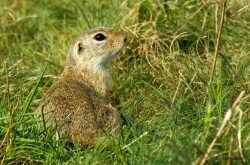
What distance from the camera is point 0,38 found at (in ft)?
26.0

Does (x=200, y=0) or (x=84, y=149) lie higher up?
(x=200, y=0)

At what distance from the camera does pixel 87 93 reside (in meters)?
5.79

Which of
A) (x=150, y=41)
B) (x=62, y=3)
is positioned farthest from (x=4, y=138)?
(x=62, y=3)

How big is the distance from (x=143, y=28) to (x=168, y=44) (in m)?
0.37

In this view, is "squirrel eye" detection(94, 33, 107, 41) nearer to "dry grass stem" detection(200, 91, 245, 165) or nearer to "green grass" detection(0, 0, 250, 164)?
"green grass" detection(0, 0, 250, 164)

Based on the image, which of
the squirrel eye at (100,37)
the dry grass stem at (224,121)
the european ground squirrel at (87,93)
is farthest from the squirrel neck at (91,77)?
the dry grass stem at (224,121)

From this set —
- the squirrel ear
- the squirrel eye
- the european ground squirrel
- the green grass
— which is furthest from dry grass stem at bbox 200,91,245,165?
the squirrel ear

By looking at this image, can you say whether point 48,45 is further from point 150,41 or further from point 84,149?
point 84,149

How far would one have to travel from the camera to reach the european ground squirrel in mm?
5328

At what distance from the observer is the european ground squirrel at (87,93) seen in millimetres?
5328

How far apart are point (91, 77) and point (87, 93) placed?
64cm

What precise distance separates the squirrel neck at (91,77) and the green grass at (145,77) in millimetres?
234

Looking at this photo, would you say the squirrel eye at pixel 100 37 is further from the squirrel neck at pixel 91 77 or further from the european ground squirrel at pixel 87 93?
the squirrel neck at pixel 91 77

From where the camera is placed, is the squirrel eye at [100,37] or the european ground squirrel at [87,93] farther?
the squirrel eye at [100,37]
